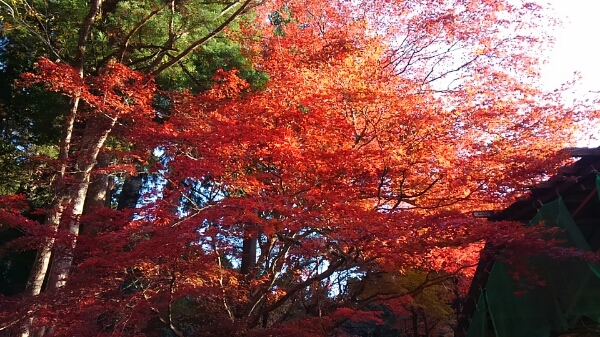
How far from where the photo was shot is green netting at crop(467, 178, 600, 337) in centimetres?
593

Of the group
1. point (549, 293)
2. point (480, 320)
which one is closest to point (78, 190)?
point (480, 320)

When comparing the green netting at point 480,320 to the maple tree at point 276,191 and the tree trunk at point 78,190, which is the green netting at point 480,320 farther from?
the tree trunk at point 78,190

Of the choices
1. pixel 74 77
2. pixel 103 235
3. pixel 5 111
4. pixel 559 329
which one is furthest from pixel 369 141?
pixel 5 111

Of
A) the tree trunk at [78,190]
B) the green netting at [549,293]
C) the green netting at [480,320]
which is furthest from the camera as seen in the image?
the tree trunk at [78,190]

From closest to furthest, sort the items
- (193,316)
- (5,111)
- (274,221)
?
1. (274,221)
2. (193,316)
3. (5,111)

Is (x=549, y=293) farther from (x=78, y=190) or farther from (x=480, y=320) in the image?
(x=78, y=190)

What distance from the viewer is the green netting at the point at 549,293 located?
5926mm

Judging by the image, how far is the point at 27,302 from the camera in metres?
8.27

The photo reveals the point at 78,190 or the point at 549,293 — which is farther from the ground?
the point at 78,190

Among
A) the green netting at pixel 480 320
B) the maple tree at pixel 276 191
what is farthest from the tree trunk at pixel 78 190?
the green netting at pixel 480 320

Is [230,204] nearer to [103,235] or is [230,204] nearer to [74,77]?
[103,235]

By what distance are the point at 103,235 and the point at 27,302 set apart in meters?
1.57

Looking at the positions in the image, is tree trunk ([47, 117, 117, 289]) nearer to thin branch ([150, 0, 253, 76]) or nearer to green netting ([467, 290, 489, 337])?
thin branch ([150, 0, 253, 76])

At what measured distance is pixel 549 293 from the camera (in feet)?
21.1
